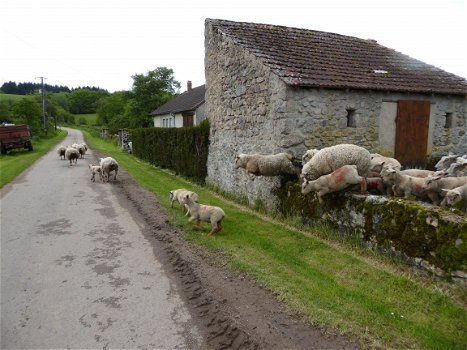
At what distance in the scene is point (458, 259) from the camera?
521 centimetres

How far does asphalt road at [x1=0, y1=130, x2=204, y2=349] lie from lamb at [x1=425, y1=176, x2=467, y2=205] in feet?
16.8

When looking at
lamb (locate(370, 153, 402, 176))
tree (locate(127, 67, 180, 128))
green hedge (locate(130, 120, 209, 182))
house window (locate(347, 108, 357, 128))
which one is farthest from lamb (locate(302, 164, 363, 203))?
Result: tree (locate(127, 67, 180, 128))

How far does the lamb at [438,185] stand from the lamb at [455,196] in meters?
0.37

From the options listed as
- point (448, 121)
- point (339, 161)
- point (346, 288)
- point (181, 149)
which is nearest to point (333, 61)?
point (448, 121)

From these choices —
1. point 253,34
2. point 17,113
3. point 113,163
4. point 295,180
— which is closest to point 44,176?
point 113,163

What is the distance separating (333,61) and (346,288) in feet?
31.2

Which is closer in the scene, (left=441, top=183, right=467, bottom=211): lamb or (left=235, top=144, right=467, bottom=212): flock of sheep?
(left=441, top=183, right=467, bottom=211): lamb

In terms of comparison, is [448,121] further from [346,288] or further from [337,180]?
[346,288]

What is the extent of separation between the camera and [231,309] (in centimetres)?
491

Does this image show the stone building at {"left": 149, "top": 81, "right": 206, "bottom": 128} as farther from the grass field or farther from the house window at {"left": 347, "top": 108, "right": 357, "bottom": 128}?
the grass field

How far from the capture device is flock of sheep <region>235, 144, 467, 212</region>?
6.71 meters

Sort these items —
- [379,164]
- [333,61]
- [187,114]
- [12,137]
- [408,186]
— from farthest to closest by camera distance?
[187,114], [12,137], [333,61], [379,164], [408,186]

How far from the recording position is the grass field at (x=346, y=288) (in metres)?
4.35

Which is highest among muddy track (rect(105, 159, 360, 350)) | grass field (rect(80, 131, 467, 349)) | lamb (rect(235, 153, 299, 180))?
lamb (rect(235, 153, 299, 180))
